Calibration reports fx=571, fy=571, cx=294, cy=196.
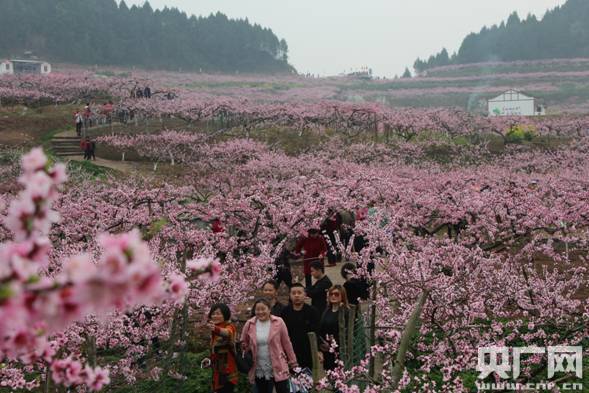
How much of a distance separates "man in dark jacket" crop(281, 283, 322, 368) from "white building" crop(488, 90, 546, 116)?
178 ft

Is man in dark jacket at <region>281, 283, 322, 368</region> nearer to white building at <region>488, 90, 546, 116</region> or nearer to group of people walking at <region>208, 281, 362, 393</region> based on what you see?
group of people walking at <region>208, 281, 362, 393</region>

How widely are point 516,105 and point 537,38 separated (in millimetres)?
62164

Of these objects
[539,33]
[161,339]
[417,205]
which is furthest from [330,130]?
[539,33]

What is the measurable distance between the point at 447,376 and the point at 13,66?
2931 inches

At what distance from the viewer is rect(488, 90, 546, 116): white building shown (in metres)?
56.5

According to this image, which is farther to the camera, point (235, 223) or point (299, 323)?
point (235, 223)

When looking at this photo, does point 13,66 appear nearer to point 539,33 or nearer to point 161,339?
point 161,339

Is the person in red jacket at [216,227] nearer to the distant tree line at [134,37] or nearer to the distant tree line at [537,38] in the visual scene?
the distant tree line at [134,37]

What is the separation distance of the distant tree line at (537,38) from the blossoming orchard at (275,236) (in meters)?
75.2

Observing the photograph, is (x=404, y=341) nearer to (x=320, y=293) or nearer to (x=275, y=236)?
(x=320, y=293)

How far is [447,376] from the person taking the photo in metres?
5.80

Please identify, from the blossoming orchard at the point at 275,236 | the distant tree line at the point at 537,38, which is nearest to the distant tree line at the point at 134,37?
the distant tree line at the point at 537,38

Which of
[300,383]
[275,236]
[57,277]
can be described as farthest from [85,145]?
[57,277]

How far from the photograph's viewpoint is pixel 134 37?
94.5 m
